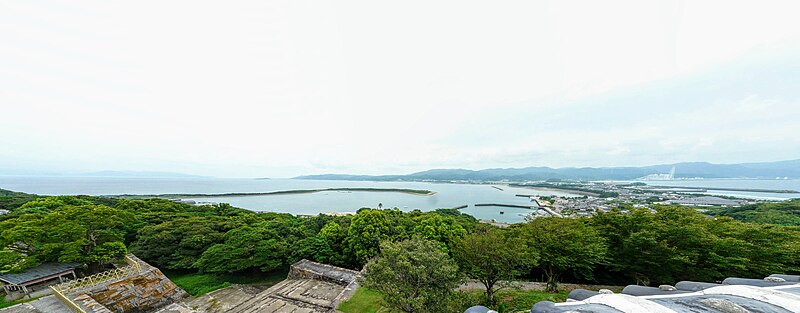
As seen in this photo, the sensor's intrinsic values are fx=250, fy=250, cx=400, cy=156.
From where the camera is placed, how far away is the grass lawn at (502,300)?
873 cm

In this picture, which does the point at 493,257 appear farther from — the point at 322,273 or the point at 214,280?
the point at 214,280

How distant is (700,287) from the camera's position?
4594mm

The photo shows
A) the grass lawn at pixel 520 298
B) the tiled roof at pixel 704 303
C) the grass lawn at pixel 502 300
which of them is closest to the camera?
the tiled roof at pixel 704 303

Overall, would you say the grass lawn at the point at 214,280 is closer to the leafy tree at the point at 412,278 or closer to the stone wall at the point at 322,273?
the stone wall at the point at 322,273

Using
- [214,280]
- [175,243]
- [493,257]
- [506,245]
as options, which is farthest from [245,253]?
[506,245]

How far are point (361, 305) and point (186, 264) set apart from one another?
11.1 meters

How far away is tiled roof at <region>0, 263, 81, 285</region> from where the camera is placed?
985 centimetres

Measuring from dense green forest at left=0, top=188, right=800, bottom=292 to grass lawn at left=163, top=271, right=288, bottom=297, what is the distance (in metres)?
0.43

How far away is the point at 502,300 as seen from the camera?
930 centimetres

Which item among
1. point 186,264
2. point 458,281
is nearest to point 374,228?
point 458,281

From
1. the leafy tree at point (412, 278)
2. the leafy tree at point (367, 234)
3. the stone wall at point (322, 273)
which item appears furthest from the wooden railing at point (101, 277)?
the leafy tree at point (412, 278)

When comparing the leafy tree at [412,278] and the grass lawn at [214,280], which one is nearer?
the leafy tree at [412,278]

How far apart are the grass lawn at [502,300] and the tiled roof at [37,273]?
12338 mm

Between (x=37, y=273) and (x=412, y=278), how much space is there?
15766 millimetres
